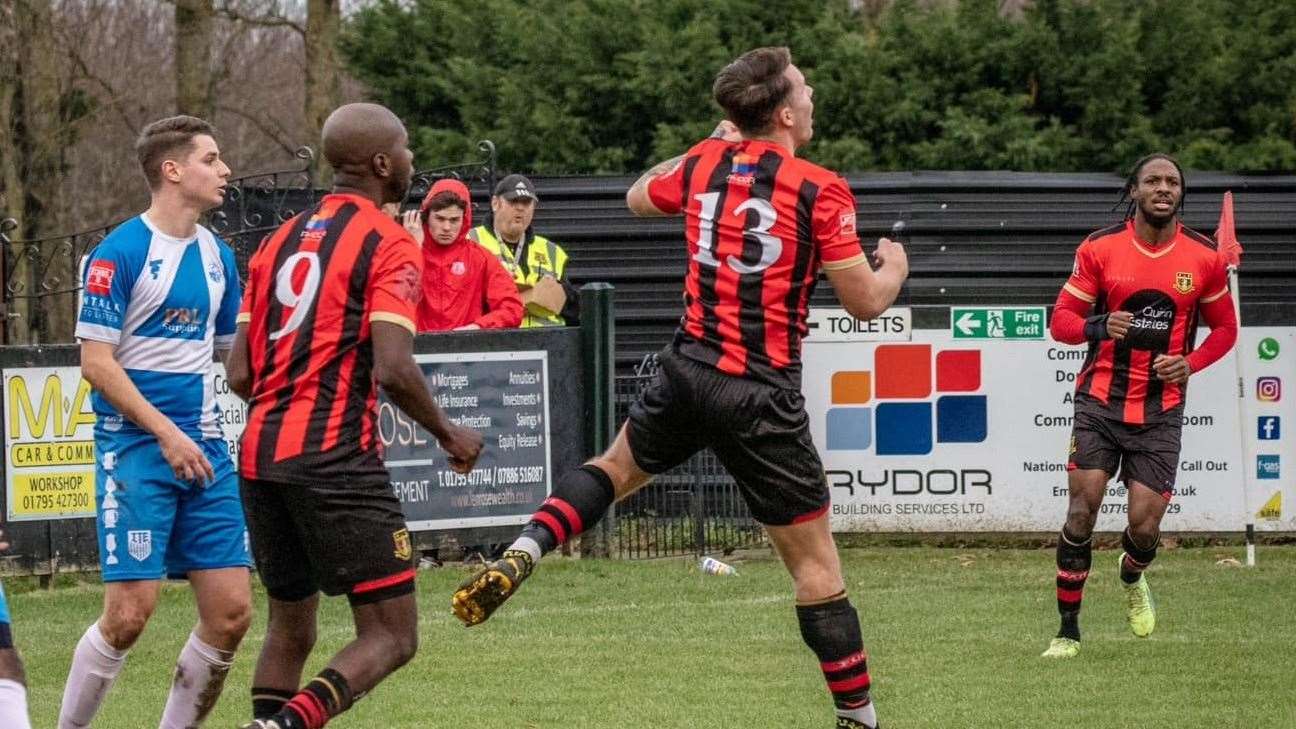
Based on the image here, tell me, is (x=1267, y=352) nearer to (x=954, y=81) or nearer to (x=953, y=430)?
(x=953, y=430)

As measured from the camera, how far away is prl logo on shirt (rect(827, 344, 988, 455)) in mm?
13445

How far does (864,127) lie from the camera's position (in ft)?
57.4

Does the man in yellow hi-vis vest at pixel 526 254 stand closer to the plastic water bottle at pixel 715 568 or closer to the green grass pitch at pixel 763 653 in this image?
the green grass pitch at pixel 763 653

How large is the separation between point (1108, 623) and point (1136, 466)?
1.22 m

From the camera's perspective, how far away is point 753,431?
21.3 feet

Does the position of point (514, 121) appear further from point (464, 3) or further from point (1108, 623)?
point (1108, 623)

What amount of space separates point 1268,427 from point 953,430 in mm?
2096

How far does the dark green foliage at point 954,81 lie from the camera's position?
56.1 ft

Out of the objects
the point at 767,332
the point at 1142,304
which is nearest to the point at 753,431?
the point at 767,332

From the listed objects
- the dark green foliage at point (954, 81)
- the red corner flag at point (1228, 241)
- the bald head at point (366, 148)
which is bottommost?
the red corner flag at point (1228, 241)

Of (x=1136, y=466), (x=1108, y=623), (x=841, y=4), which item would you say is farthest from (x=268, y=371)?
(x=841, y=4)

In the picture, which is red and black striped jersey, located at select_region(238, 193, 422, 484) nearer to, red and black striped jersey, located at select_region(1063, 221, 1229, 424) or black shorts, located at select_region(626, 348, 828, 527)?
black shorts, located at select_region(626, 348, 828, 527)

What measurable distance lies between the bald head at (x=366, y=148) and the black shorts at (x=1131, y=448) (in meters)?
4.60

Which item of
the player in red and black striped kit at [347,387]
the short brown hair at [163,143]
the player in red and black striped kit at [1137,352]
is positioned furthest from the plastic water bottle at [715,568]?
the player in red and black striped kit at [347,387]
